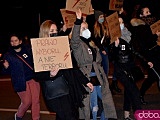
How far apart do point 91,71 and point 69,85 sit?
3.32 ft

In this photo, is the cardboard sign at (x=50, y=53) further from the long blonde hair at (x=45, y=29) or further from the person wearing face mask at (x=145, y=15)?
the person wearing face mask at (x=145, y=15)

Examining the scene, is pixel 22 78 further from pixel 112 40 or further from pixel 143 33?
pixel 143 33

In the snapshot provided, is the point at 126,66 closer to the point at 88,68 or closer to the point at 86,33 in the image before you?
the point at 88,68

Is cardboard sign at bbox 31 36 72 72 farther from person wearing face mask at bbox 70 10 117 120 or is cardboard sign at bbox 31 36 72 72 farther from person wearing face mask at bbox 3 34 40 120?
person wearing face mask at bbox 3 34 40 120

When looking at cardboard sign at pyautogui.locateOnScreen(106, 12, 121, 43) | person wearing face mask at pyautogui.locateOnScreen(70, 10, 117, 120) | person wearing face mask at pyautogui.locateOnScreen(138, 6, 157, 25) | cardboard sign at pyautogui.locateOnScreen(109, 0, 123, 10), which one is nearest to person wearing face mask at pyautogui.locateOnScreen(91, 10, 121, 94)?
cardboard sign at pyautogui.locateOnScreen(106, 12, 121, 43)

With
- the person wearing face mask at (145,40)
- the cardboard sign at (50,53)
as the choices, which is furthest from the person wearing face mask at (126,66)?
the cardboard sign at (50,53)

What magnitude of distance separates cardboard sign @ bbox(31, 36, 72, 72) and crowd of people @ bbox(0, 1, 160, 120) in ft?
0.29

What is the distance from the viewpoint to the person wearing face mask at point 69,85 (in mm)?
5113

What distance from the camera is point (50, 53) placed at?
517 cm

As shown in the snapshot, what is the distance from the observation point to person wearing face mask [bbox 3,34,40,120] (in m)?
6.67

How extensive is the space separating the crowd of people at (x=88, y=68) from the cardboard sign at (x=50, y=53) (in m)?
0.09

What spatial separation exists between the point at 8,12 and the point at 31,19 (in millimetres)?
1778

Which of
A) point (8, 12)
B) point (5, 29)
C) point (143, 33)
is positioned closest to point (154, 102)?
point (143, 33)

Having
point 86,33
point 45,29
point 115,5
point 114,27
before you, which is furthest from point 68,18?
point 45,29
